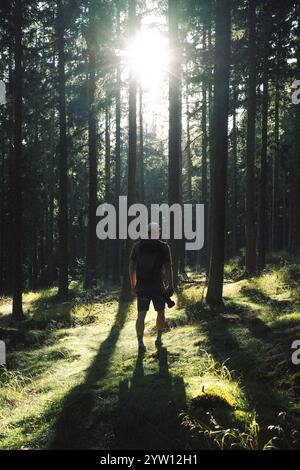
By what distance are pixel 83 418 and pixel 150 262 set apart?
3252 mm

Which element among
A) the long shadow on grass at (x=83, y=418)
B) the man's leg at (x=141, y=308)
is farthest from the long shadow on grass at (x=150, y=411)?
the man's leg at (x=141, y=308)

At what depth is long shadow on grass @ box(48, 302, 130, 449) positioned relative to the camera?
5.32 metres

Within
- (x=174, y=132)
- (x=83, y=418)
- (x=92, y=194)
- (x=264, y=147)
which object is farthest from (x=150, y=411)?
(x=92, y=194)

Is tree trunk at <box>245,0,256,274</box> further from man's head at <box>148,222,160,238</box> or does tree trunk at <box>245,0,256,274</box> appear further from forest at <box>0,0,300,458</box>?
man's head at <box>148,222,160,238</box>

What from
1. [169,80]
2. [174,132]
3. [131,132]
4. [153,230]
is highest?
[169,80]

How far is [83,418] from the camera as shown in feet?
19.2

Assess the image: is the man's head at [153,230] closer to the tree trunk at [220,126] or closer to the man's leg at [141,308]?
the man's leg at [141,308]

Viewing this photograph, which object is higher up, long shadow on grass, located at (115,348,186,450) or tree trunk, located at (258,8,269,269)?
tree trunk, located at (258,8,269,269)

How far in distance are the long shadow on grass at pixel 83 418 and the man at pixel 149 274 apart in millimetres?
1250

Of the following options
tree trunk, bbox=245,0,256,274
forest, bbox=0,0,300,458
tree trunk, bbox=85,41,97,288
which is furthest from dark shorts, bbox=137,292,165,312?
tree trunk, bbox=85,41,97,288

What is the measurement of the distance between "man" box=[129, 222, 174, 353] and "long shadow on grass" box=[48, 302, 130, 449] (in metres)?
1.25

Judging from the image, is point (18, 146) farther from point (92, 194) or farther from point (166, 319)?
point (166, 319)

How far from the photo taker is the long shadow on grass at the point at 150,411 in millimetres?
Answer: 5129

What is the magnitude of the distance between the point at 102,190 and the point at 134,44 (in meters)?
13.4
